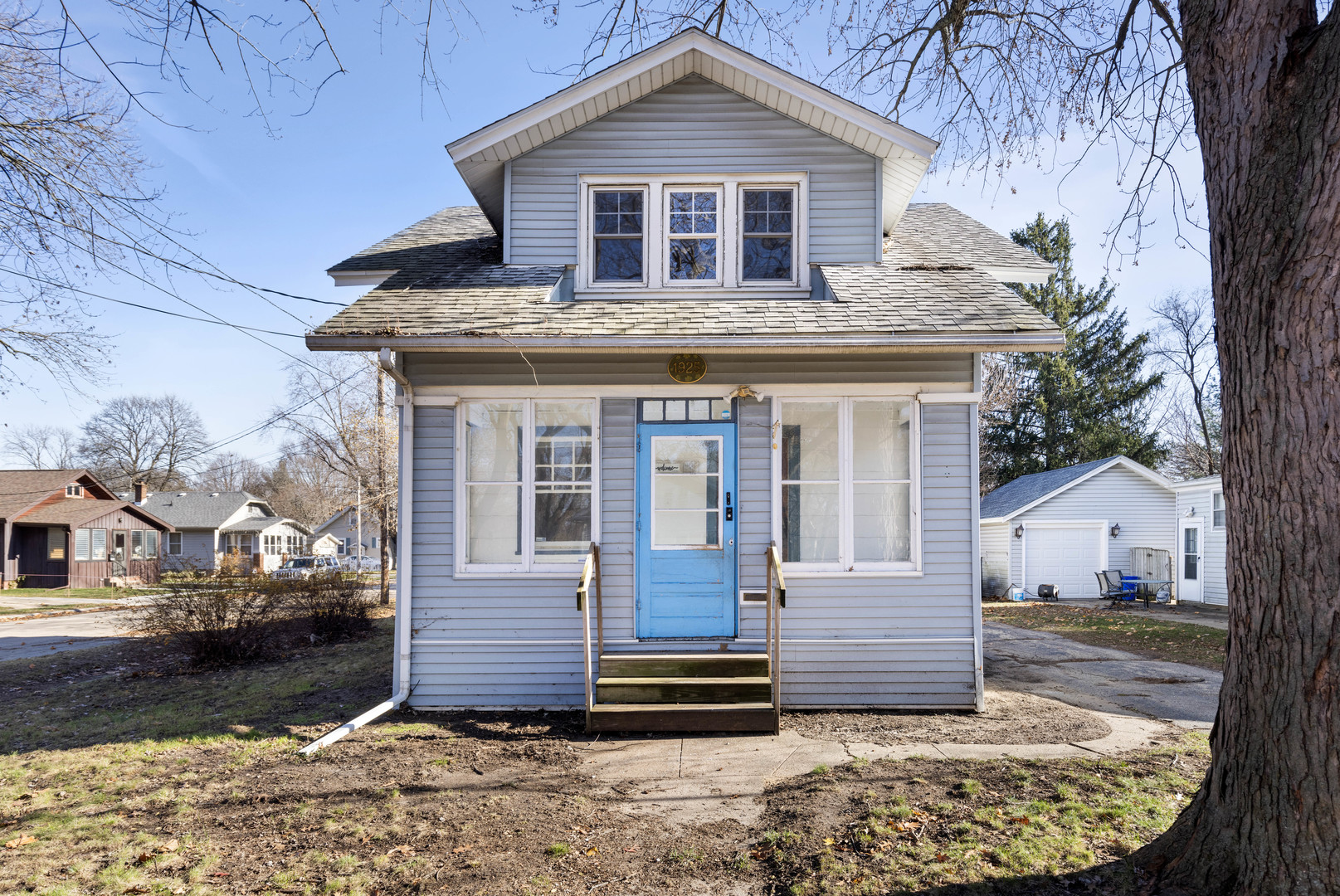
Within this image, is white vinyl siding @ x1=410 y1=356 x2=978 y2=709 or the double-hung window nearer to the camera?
white vinyl siding @ x1=410 y1=356 x2=978 y2=709

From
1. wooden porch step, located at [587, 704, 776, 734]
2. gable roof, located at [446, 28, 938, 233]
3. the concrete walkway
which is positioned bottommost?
the concrete walkway

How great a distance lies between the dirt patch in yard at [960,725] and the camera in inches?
242

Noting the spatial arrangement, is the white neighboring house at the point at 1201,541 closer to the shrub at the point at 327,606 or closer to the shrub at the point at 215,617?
the shrub at the point at 327,606

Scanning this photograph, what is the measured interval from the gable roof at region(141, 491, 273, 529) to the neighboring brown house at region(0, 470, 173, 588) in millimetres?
9334

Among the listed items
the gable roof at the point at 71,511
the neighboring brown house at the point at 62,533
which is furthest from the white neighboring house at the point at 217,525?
the gable roof at the point at 71,511

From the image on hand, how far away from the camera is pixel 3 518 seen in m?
29.7

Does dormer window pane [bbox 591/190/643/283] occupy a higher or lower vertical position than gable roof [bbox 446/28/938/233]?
lower

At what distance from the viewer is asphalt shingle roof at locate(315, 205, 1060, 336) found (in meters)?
6.84

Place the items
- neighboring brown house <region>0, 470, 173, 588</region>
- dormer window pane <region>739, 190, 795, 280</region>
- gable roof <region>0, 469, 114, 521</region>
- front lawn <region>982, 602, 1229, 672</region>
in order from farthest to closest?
neighboring brown house <region>0, 470, 173, 588</region>
gable roof <region>0, 469, 114, 521</region>
front lawn <region>982, 602, 1229, 672</region>
dormer window pane <region>739, 190, 795, 280</region>

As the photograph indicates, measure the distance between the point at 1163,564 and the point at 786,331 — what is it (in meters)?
21.6

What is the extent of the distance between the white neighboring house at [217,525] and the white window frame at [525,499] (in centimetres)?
4006

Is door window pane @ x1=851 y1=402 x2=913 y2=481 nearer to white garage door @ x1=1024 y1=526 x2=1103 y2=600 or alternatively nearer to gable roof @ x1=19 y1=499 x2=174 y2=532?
white garage door @ x1=1024 y1=526 x2=1103 y2=600

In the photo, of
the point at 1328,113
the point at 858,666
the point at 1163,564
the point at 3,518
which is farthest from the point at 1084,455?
Answer: the point at 3,518

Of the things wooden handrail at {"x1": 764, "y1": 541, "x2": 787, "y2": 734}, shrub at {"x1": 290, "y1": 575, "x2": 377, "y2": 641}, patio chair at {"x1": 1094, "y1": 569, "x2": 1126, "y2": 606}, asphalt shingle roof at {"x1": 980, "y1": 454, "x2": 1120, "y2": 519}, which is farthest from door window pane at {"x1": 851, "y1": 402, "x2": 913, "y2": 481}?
asphalt shingle roof at {"x1": 980, "y1": 454, "x2": 1120, "y2": 519}
